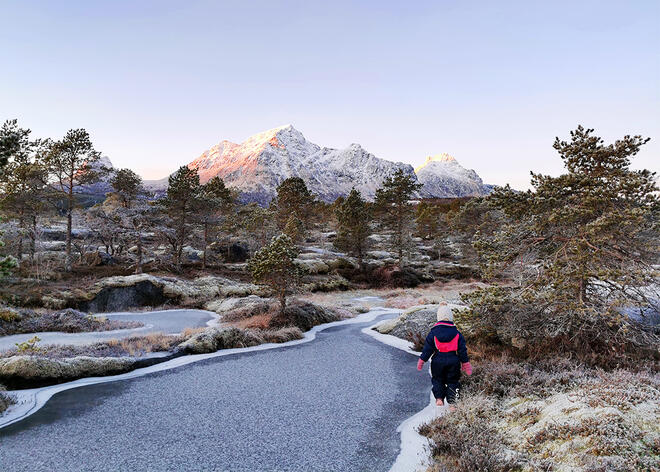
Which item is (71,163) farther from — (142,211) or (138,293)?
(138,293)

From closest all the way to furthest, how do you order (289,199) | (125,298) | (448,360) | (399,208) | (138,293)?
(448,360) < (125,298) < (138,293) < (399,208) < (289,199)

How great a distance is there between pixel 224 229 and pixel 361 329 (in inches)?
1279

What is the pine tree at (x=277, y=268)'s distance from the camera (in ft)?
51.1

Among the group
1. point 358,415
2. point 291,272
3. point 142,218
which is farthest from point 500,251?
point 142,218

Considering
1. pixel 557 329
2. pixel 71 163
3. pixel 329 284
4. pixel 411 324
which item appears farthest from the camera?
pixel 329 284

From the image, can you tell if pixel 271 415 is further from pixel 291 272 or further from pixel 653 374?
pixel 291 272

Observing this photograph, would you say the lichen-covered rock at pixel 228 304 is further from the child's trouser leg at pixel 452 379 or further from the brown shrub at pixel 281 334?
the child's trouser leg at pixel 452 379

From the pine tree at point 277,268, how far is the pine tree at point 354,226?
23.9 meters

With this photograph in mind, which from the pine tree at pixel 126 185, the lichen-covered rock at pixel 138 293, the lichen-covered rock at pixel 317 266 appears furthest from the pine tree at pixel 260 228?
the lichen-covered rock at pixel 138 293

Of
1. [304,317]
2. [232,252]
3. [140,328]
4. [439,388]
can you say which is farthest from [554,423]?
[232,252]

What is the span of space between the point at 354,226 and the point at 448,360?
33.2 m

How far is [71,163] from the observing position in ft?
93.9

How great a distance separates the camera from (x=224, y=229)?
44.8 metres

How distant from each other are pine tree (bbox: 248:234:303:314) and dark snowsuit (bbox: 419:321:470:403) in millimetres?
9505
